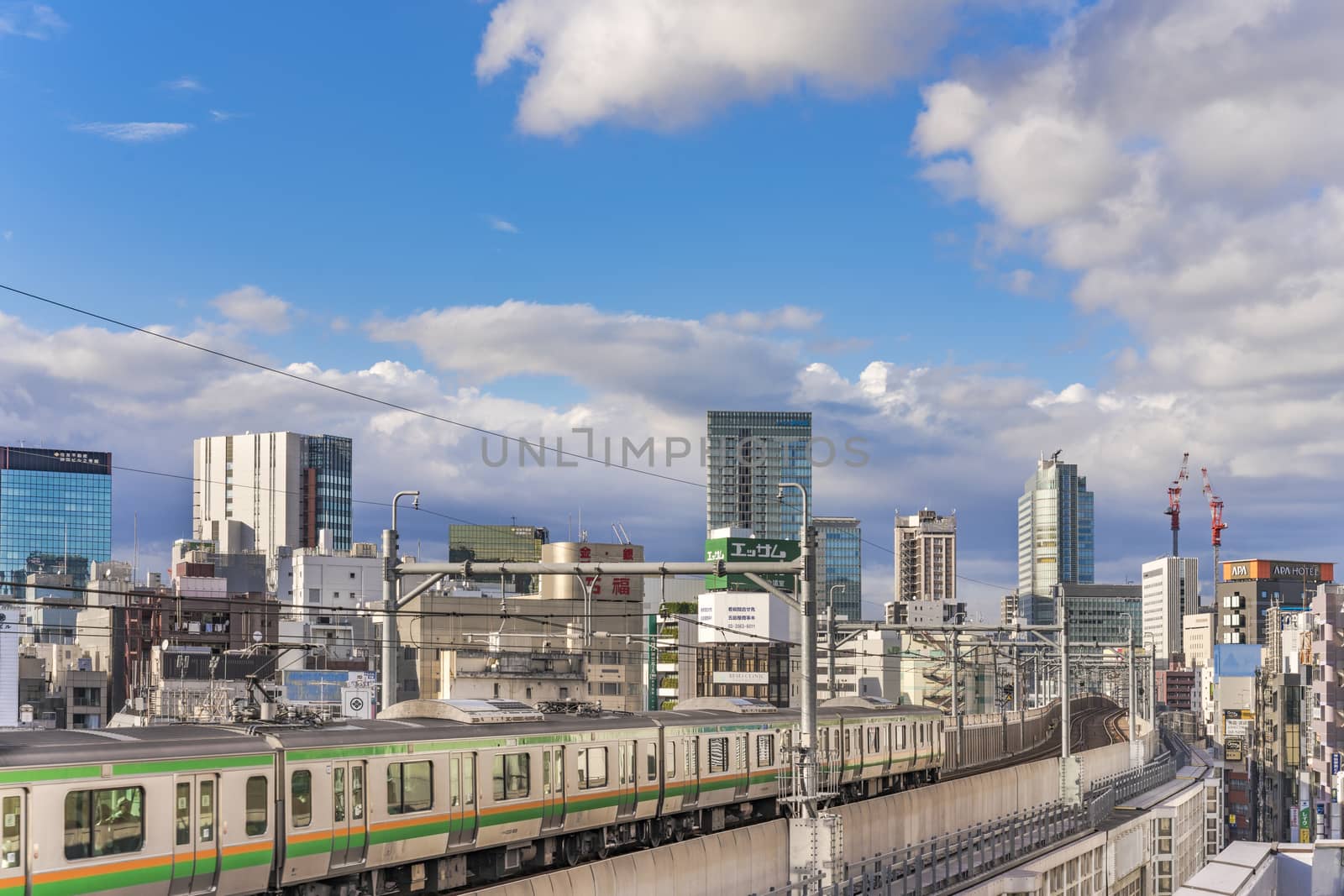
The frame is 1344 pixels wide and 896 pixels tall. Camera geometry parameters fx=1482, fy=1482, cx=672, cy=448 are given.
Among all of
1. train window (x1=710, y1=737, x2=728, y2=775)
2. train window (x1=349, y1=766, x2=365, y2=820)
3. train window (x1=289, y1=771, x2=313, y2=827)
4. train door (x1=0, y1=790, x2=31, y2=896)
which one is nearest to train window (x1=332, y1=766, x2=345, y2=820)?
train window (x1=349, y1=766, x2=365, y2=820)

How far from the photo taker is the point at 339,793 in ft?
75.8

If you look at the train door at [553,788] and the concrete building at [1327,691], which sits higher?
the train door at [553,788]

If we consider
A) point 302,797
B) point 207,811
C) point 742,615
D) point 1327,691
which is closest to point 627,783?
point 302,797

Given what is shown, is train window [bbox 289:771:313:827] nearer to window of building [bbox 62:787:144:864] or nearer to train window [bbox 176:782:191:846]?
train window [bbox 176:782:191:846]

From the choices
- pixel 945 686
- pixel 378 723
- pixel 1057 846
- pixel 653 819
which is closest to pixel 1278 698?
pixel 945 686

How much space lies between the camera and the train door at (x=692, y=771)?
3459 cm

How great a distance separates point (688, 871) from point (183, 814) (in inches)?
351

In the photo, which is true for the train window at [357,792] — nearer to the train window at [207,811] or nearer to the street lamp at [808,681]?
the train window at [207,811]

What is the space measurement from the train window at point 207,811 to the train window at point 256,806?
0.66 metres

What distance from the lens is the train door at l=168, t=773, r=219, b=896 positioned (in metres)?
20.0

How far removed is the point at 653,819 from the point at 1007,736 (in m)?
52.3

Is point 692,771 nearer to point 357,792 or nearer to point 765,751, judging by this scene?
point 765,751

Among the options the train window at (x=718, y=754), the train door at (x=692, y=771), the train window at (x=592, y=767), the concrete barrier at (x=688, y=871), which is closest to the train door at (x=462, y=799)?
the concrete barrier at (x=688, y=871)

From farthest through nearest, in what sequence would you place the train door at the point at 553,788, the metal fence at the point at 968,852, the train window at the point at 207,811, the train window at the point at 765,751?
1. the train window at the point at 765,751
2. the train door at the point at 553,788
3. the metal fence at the point at 968,852
4. the train window at the point at 207,811
